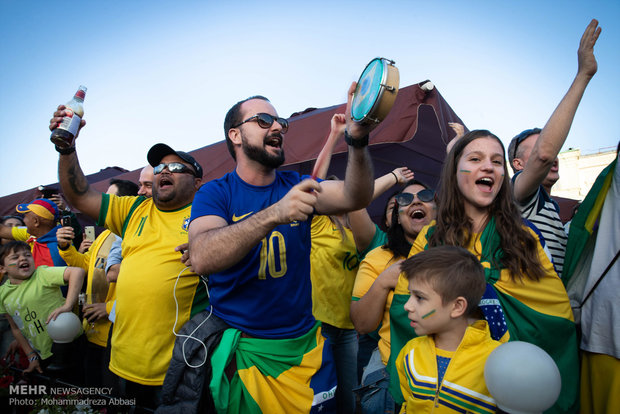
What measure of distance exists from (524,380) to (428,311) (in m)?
0.43

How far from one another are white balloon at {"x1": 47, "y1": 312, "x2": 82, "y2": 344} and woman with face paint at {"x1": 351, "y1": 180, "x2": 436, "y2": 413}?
2.57 metres

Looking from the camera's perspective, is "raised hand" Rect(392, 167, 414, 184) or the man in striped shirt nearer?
the man in striped shirt

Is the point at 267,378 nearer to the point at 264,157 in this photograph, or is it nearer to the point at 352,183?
the point at 352,183

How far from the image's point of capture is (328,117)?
13.0 ft

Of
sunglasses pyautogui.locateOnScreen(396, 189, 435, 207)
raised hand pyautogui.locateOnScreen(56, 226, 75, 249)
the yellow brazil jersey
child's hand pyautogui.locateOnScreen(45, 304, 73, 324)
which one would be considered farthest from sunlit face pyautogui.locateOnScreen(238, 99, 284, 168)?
raised hand pyautogui.locateOnScreen(56, 226, 75, 249)

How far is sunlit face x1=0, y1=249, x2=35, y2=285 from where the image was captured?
12.5 feet

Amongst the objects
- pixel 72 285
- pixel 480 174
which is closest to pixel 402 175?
pixel 480 174

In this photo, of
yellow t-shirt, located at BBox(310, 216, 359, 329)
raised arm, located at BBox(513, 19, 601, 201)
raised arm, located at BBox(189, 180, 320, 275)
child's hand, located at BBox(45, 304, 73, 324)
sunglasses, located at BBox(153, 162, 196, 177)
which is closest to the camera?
raised arm, located at BBox(189, 180, 320, 275)

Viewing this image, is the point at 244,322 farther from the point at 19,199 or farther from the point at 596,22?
Answer: the point at 19,199

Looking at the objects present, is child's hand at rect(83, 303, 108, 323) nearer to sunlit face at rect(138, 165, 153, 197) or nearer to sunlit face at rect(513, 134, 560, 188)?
sunlit face at rect(138, 165, 153, 197)

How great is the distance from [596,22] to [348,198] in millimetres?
1561

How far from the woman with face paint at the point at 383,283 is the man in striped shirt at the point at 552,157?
69 cm

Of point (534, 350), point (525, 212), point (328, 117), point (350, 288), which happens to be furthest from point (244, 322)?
point (328, 117)

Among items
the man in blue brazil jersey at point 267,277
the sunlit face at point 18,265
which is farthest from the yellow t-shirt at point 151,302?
the sunlit face at point 18,265
